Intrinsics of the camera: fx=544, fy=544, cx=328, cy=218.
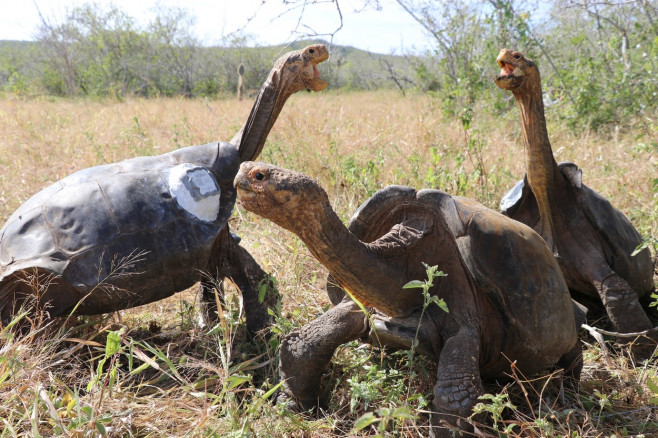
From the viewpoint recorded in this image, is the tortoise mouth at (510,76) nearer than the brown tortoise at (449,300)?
No

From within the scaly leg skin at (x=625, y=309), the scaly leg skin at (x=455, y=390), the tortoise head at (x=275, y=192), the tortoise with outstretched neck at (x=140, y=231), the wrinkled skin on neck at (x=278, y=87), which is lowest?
the scaly leg skin at (x=625, y=309)

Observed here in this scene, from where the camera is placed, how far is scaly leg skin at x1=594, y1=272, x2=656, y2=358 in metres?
2.88

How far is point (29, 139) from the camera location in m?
6.54

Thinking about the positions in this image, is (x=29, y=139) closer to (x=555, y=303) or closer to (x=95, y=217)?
(x=95, y=217)

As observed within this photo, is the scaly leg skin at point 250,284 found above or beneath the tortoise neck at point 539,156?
beneath

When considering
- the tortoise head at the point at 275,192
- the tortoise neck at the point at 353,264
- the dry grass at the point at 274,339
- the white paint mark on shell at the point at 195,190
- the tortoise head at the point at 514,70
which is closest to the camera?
the tortoise head at the point at 275,192

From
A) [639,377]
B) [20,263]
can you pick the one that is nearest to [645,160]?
[639,377]

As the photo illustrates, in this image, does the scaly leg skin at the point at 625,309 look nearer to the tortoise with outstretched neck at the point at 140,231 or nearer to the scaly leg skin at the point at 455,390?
the scaly leg skin at the point at 455,390

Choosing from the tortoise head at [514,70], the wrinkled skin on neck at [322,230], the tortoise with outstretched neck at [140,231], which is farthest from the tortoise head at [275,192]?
the tortoise head at [514,70]

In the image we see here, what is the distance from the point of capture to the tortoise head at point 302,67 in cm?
319

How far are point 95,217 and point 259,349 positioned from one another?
3.40 ft

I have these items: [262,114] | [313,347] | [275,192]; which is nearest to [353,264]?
[275,192]

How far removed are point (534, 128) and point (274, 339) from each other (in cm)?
173

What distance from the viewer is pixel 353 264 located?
5.84 feet
